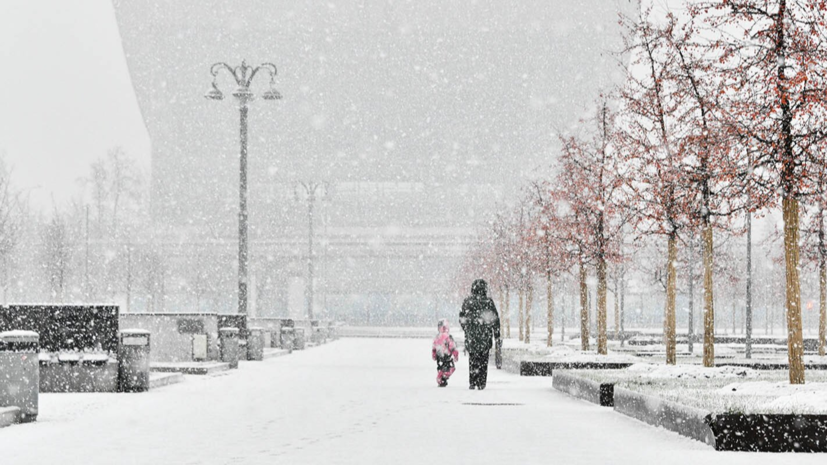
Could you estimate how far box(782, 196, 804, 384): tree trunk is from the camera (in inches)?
568

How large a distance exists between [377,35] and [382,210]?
1962 centimetres

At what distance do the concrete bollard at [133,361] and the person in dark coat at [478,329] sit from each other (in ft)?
17.0

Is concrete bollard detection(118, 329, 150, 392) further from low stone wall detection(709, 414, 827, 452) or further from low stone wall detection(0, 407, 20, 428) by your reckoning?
low stone wall detection(709, 414, 827, 452)

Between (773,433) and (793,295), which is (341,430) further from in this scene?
(793,295)

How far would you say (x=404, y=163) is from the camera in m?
118

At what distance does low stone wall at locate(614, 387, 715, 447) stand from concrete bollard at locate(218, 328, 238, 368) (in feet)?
43.1

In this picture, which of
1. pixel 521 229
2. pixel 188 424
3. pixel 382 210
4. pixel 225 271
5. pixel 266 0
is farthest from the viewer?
pixel 266 0

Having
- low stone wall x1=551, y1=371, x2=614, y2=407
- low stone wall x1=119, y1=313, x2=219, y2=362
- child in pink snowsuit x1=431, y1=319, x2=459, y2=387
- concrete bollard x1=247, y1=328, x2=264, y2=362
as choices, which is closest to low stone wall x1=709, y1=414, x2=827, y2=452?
low stone wall x1=551, y1=371, x2=614, y2=407

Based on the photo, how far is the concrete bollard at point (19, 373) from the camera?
1410cm

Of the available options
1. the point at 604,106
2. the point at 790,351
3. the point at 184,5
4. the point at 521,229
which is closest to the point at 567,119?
the point at 184,5

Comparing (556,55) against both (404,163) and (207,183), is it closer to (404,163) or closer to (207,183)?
(404,163)

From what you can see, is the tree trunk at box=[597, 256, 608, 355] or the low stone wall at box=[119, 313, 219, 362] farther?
the low stone wall at box=[119, 313, 219, 362]

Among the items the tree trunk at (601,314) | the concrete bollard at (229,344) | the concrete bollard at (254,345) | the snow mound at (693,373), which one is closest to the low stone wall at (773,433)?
the snow mound at (693,373)

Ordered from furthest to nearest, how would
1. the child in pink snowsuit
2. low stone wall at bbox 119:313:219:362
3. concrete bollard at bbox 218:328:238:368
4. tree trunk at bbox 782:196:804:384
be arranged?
1. low stone wall at bbox 119:313:219:362
2. concrete bollard at bbox 218:328:238:368
3. the child in pink snowsuit
4. tree trunk at bbox 782:196:804:384
